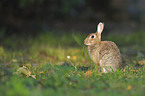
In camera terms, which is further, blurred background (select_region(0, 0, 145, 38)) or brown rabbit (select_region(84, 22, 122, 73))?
blurred background (select_region(0, 0, 145, 38))

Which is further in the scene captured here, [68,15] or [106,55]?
[68,15]

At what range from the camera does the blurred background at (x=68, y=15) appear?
10578mm

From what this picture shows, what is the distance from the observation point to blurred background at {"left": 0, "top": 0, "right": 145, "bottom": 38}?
10578 millimetres

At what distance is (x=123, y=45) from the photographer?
8930 mm

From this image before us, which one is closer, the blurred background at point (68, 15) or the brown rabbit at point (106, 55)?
the brown rabbit at point (106, 55)

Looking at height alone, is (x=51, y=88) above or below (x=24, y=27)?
below

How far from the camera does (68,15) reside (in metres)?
13.8

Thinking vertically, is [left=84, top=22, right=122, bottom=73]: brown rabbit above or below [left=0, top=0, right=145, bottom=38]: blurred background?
below

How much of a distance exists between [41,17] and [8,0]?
84.2 inches

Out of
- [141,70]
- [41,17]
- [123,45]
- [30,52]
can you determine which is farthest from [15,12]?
[141,70]

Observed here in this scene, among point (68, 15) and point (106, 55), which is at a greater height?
point (68, 15)

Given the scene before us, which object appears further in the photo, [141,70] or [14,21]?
[14,21]

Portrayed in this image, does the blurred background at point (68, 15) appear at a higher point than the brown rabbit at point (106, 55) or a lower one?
higher

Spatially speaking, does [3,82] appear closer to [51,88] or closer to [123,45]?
[51,88]
